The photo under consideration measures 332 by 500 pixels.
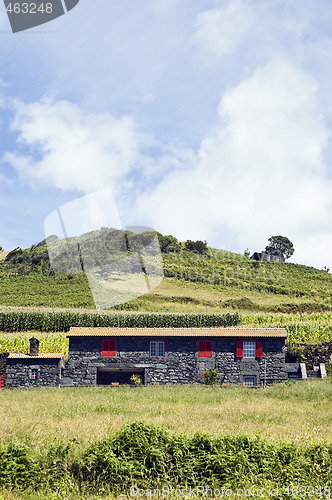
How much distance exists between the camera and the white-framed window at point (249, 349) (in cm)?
3322

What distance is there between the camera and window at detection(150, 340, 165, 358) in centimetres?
3310

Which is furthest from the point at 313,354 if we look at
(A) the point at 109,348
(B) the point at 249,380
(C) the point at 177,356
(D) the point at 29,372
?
(D) the point at 29,372

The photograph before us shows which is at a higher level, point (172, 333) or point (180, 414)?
point (172, 333)

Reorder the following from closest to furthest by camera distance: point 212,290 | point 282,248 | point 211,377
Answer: point 211,377 → point 212,290 → point 282,248

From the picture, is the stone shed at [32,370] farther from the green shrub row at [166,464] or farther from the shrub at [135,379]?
the green shrub row at [166,464]

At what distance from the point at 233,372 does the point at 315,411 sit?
16.6 m

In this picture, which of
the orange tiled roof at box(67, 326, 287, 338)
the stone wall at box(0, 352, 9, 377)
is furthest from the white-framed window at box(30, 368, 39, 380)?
the orange tiled roof at box(67, 326, 287, 338)

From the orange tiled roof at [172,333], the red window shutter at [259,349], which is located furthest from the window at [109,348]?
the red window shutter at [259,349]

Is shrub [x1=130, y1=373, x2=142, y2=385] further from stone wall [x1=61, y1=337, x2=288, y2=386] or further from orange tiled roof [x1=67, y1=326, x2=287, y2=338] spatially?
orange tiled roof [x1=67, y1=326, x2=287, y2=338]

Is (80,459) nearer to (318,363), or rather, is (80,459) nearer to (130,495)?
(130,495)

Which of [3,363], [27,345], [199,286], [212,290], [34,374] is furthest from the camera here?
[199,286]

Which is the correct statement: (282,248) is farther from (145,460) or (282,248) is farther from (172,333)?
(145,460)

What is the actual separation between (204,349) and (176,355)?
6.20 ft

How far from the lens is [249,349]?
33.2m
